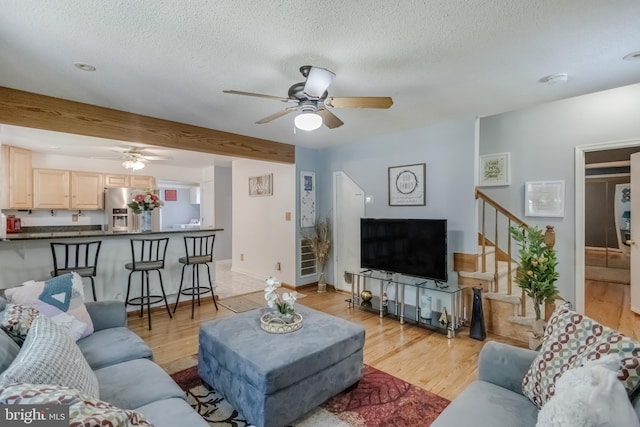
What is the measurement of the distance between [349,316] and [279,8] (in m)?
3.47

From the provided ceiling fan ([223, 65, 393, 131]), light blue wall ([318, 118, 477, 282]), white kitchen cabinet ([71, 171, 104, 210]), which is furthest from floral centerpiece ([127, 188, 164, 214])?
light blue wall ([318, 118, 477, 282])

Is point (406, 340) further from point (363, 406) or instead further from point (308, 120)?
point (308, 120)

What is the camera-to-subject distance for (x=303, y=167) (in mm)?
5355

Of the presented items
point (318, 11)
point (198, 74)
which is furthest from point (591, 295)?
point (198, 74)

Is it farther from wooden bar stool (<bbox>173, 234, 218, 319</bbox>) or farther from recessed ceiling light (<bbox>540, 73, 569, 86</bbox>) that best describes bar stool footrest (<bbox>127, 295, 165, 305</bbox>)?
recessed ceiling light (<bbox>540, 73, 569, 86</bbox>)

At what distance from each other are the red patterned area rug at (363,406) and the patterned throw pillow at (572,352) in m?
0.88

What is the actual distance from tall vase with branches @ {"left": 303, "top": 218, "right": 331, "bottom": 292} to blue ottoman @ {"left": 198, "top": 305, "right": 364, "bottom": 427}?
2694 mm

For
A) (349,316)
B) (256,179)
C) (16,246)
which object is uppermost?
(256,179)

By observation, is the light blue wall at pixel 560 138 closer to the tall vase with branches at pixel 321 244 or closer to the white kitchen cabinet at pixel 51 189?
the tall vase with branches at pixel 321 244

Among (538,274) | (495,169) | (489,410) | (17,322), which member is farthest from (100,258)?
(495,169)

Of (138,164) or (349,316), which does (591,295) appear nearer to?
(349,316)

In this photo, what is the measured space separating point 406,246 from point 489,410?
8.39ft

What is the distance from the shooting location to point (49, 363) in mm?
1193

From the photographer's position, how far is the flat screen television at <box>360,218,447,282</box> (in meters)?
3.60
